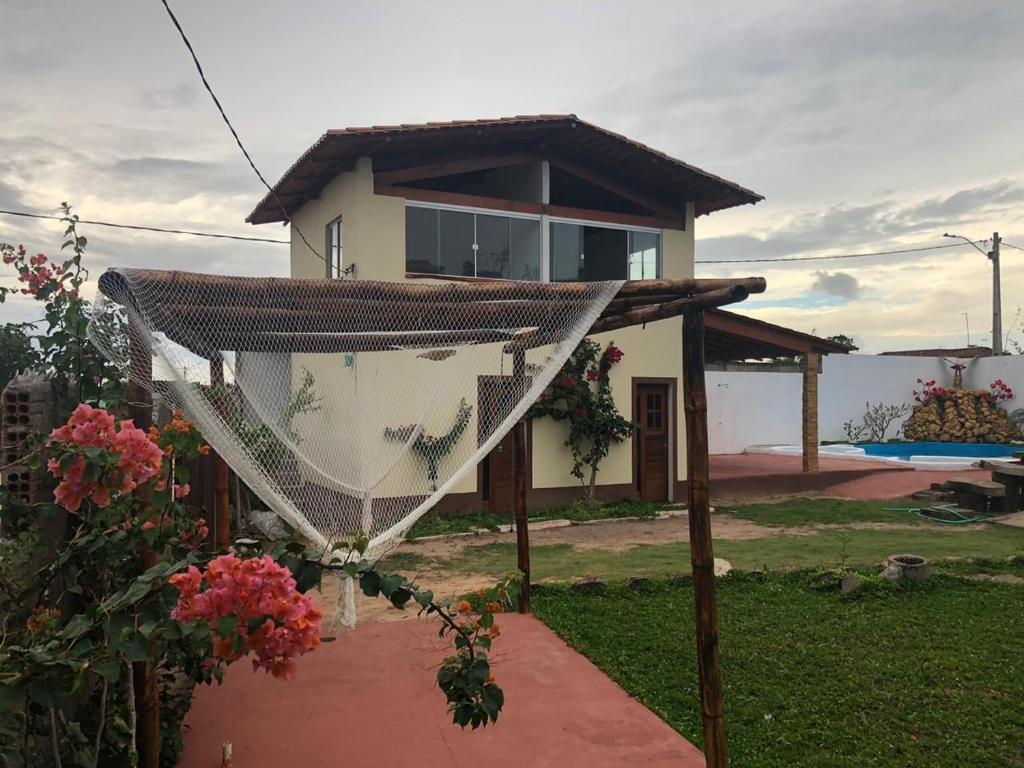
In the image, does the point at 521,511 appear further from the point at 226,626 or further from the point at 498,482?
the point at 498,482

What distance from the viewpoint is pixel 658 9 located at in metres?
6.03

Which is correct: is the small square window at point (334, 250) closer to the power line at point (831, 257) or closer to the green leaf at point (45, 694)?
the green leaf at point (45, 694)

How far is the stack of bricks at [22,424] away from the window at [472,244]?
573 centimetres

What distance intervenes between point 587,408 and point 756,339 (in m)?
2.96

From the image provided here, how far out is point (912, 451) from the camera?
50.8 ft

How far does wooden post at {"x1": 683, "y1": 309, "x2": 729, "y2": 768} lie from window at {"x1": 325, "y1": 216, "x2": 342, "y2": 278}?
631 centimetres

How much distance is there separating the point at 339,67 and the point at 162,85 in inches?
58.1

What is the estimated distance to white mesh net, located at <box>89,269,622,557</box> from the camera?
2.76m

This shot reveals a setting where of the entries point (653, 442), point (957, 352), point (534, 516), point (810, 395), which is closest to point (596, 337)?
point (653, 442)

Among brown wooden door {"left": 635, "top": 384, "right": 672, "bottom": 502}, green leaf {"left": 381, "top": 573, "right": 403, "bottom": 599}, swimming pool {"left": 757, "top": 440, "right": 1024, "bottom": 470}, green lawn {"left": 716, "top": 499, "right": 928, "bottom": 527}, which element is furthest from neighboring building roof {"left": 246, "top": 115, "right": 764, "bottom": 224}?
swimming pool {"left": 757, "top": 440, "right": 1024, "bottom": 470}

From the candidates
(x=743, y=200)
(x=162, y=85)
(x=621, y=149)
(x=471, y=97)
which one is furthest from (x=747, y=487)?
(x=162, y=85)

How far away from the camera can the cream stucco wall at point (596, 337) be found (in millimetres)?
7738

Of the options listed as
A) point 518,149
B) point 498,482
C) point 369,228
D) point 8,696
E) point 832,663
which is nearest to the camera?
point 8,696

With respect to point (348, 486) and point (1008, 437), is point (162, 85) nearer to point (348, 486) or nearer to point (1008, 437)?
point (348, 486)
